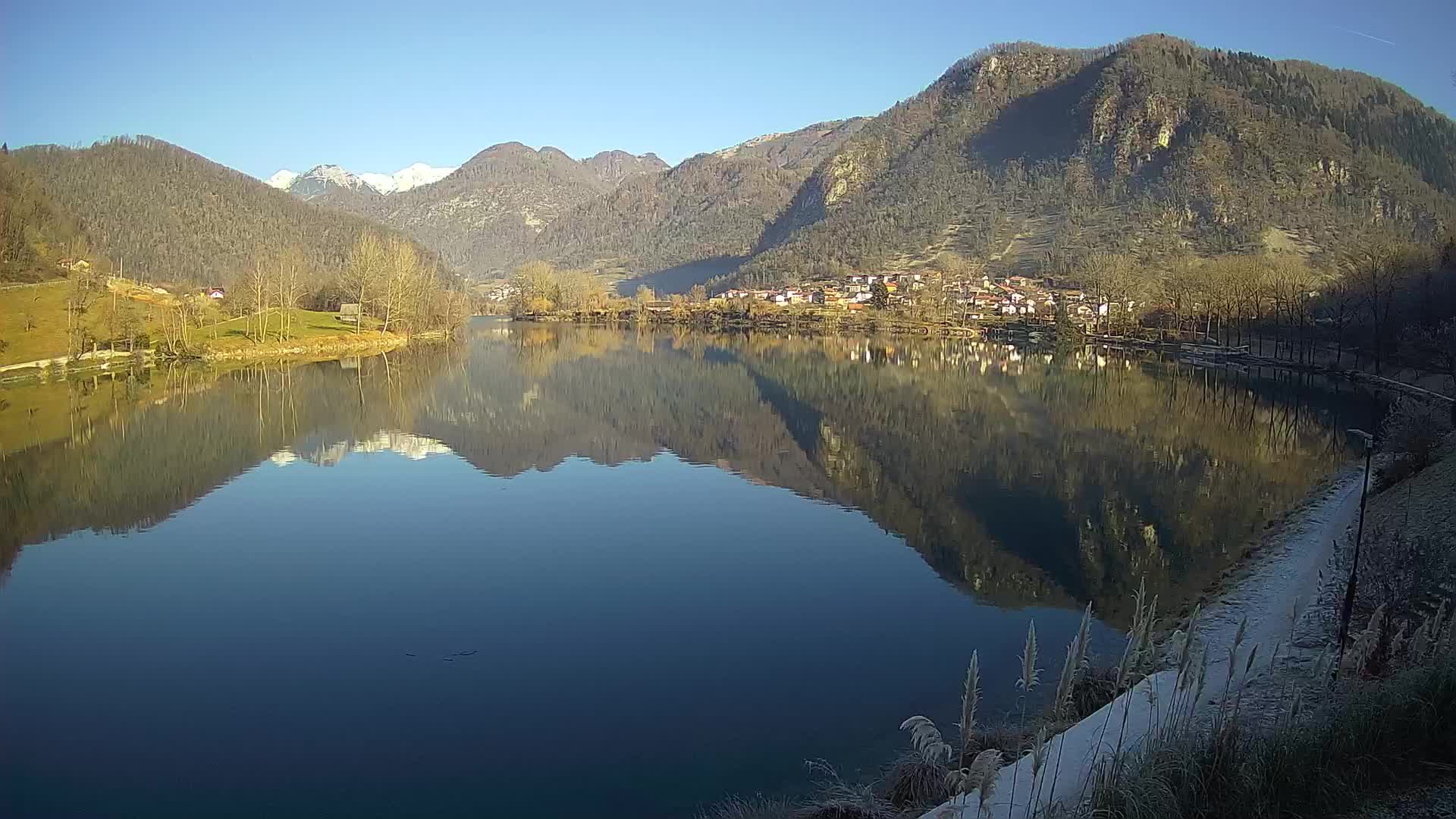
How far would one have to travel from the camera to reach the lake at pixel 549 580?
9.66m

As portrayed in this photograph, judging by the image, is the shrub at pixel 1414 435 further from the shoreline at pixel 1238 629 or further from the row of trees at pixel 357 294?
the row of trees at pixel 357 294

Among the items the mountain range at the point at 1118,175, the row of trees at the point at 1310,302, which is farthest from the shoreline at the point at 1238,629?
the mountain range at the point at 1118,175

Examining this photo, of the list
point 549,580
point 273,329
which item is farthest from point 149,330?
point 549,580

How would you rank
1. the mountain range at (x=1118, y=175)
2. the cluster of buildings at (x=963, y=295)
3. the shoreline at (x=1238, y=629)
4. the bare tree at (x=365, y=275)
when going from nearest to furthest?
the shoreline at (x=1238, y=629) < the bare tree at (x=365, y=275) < the cluster of buildings at (x=963, y=295) < the mountain range at (x=1118, y=175)

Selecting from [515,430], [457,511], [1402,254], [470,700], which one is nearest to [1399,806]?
[470,700]

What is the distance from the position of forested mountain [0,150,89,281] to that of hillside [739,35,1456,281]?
114 m

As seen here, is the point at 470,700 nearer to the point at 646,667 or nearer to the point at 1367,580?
the point at 646,667

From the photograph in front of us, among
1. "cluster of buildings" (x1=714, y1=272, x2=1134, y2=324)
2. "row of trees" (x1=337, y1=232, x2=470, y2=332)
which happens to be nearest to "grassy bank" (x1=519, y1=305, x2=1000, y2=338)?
"cluster of buildings" (x1=714, y1=272, x2=1134, y2=324)

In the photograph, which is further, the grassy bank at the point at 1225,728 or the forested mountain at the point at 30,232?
the forested mountain at the point at 30,232

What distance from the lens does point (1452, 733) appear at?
21.5ft

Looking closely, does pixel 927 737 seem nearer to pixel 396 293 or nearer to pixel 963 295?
pixel 396 293

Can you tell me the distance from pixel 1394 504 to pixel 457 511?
68.6ft

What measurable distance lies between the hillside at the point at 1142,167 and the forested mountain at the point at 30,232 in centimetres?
11418

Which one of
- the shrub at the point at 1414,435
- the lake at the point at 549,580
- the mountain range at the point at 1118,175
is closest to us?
the lake at the point at 549,580
